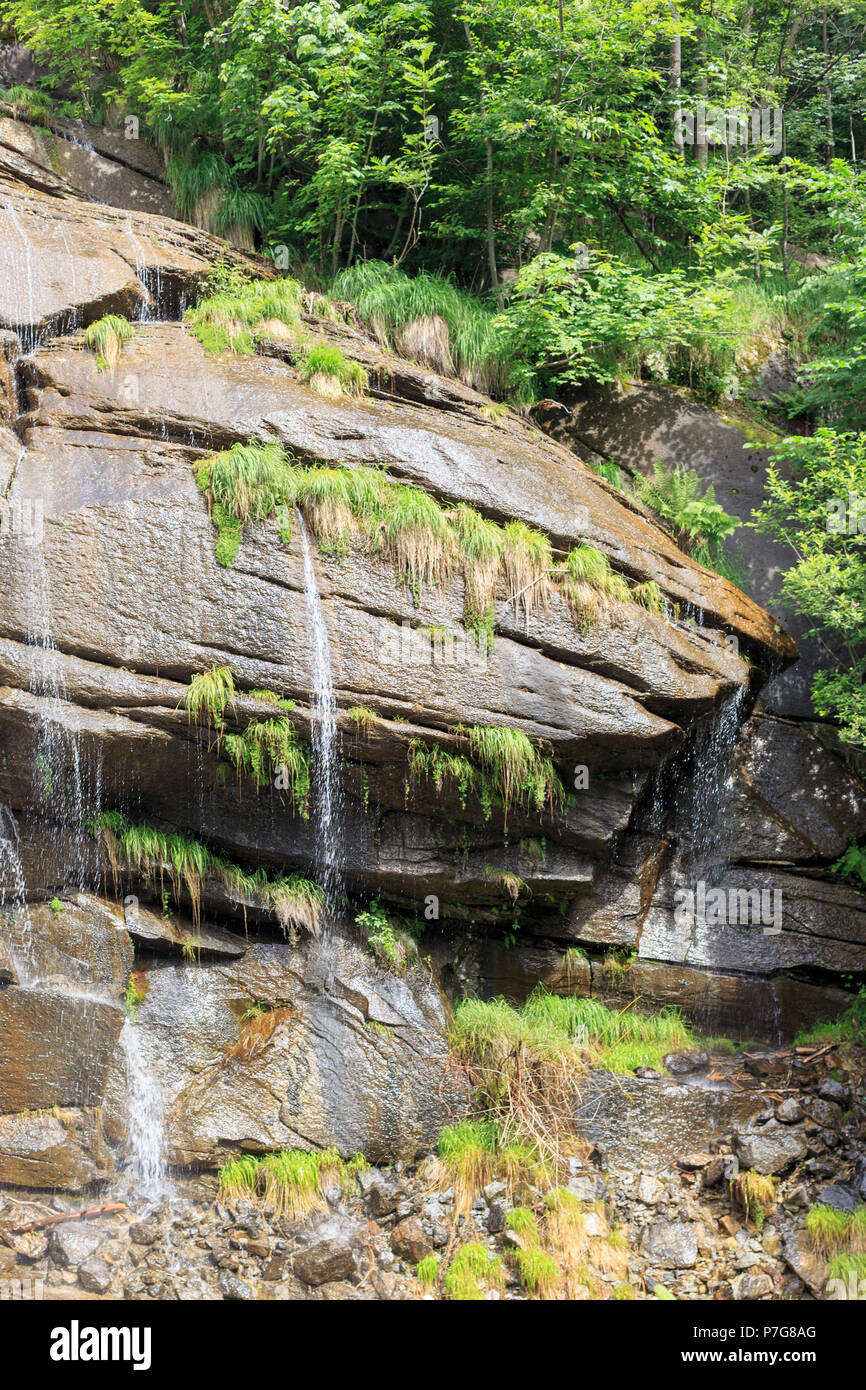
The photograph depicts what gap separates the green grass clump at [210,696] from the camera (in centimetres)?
762

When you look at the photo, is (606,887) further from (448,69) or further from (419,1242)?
(448,69)

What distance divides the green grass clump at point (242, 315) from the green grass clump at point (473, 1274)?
770 centimetres

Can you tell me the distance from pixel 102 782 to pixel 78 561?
66.3 inches

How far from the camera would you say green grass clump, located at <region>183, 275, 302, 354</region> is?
9688 millimetres

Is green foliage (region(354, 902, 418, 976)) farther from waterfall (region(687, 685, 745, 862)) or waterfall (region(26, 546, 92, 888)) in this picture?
waterfall (region(687, 685, 745, 862))

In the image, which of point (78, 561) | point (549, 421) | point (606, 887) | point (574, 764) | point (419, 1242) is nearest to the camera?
point (419, 1242)

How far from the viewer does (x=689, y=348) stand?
1256 cm

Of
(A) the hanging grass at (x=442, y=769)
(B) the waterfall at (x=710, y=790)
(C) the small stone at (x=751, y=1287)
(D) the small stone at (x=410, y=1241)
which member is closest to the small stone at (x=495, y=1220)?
(D) the small stone at (x=410, y=1241)

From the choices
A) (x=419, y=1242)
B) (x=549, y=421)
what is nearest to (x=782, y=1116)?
(x=419, y=1242)

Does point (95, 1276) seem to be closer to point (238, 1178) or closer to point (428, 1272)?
point (238, 1178)

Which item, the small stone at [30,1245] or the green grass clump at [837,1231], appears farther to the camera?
the green grass clump at [837,1231]

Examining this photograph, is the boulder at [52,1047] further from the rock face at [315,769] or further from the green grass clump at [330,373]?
the green grass clump at [330,373]
